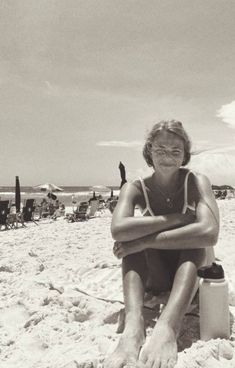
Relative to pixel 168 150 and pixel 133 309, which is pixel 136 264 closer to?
pixel 133 309

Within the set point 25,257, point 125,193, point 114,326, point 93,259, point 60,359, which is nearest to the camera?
point 60,359

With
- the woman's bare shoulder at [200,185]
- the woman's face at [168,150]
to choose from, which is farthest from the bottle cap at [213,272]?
the woman's face at [168,150]

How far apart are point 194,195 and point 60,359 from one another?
139 centimetres

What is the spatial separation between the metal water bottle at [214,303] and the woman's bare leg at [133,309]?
374 mm

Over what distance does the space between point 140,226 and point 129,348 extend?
0.74 metres

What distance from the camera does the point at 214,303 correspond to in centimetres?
202

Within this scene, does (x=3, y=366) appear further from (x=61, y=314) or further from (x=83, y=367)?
(x=61, y=314)

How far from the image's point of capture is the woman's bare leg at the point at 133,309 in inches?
68.6

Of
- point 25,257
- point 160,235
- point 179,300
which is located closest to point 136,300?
point 179,300

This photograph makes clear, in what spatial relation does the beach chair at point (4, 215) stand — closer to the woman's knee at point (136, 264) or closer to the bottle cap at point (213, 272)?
the woman's knee at point (136, 264)

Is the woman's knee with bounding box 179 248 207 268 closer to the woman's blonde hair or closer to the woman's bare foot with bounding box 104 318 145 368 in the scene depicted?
the woman's bare foot with bounding box 104 318 145 368

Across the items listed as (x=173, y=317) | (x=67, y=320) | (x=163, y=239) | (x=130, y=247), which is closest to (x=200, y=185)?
(x=163, y=239)

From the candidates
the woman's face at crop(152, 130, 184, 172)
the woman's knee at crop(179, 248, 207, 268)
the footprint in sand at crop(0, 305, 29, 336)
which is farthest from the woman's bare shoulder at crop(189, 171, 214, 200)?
the footprint in sand at crop(0, 305, 29, 336)

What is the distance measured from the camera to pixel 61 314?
8.80ft
